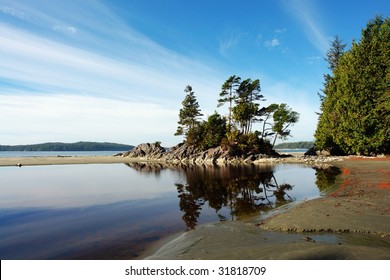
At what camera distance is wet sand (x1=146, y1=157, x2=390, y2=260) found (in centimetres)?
637

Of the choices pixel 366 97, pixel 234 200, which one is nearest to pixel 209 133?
pixel 366 97

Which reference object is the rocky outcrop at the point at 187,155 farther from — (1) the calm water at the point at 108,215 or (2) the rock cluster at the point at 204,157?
(1) the calm water at the point at 108,215

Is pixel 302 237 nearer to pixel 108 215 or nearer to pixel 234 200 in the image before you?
pixel 234 200

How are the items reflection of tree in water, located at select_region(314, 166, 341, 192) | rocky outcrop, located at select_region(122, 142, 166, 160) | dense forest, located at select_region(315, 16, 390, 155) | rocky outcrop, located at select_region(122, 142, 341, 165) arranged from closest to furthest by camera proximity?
1. reflection of tree in water, located at select_region(314, 166, 341, 192)
2. dense forest, located at select_region(315, 16, 390, 155)
3. rocky outcrop, located at select_region(122, 142, 341, 165)
4. rocky outcrop, located at select_region(122, 142, 166, 160)

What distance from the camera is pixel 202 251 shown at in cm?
779

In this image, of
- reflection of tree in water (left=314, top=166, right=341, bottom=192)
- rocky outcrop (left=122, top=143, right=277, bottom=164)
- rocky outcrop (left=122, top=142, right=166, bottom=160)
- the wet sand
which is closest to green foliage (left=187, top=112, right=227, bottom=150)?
rocky outcrop (left=122, top=143, right=277, bottom=164)

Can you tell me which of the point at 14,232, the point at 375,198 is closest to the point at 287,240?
the point at 375,198

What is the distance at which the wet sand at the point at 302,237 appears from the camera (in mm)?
6371

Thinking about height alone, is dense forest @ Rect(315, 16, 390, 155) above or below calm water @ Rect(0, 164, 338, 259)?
above

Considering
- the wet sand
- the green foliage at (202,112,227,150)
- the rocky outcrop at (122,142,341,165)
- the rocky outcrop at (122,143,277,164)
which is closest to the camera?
the wet sand

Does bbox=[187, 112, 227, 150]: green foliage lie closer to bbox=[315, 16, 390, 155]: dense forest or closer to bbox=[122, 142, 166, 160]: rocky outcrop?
bbox=[122, 142, 166, 160]: rocky outcrop

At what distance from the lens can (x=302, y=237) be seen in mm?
8594

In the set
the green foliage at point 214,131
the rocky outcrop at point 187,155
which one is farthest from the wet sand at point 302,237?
the green foliage at point 214,131

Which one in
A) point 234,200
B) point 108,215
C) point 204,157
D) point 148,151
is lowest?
point 108,215
